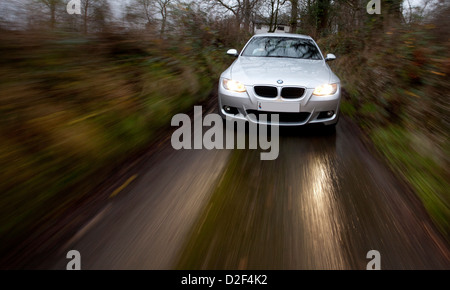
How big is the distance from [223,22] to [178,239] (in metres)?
11.0

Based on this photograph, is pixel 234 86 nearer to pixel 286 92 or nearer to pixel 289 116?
pixel 286 92

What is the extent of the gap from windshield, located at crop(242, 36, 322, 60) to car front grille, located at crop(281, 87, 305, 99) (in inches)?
66.0

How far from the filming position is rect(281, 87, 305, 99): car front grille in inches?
154

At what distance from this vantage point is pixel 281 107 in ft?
12.7

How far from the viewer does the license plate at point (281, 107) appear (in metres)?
3.87

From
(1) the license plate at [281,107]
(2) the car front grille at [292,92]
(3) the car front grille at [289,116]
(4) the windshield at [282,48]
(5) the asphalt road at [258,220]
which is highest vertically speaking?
(4) the windshield at [282,48]

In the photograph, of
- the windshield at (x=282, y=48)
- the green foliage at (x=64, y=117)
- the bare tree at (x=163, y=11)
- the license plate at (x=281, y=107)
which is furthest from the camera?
the bare tree at (x=163, y=11)

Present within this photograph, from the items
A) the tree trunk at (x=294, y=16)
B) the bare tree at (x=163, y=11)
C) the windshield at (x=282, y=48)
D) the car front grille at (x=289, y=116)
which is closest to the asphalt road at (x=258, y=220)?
the car front grille at (x=289, y=116)

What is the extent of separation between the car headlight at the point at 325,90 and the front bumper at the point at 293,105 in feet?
0.15

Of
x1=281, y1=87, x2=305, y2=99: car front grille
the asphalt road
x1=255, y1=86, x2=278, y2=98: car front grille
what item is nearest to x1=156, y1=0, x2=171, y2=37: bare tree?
x1=255, y1=86, x2=278, y2=98: car front grille

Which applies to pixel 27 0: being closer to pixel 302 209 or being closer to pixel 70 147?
pixel 70 147

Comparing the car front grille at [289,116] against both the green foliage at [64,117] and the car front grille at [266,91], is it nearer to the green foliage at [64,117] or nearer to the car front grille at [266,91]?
the car front grille at [266,91]

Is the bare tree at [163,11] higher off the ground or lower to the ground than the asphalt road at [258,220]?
higher

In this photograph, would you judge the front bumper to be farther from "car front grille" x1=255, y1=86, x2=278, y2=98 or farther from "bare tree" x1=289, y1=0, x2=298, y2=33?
"bare tree" x1=289, y1=0, x2=298, y2=33
